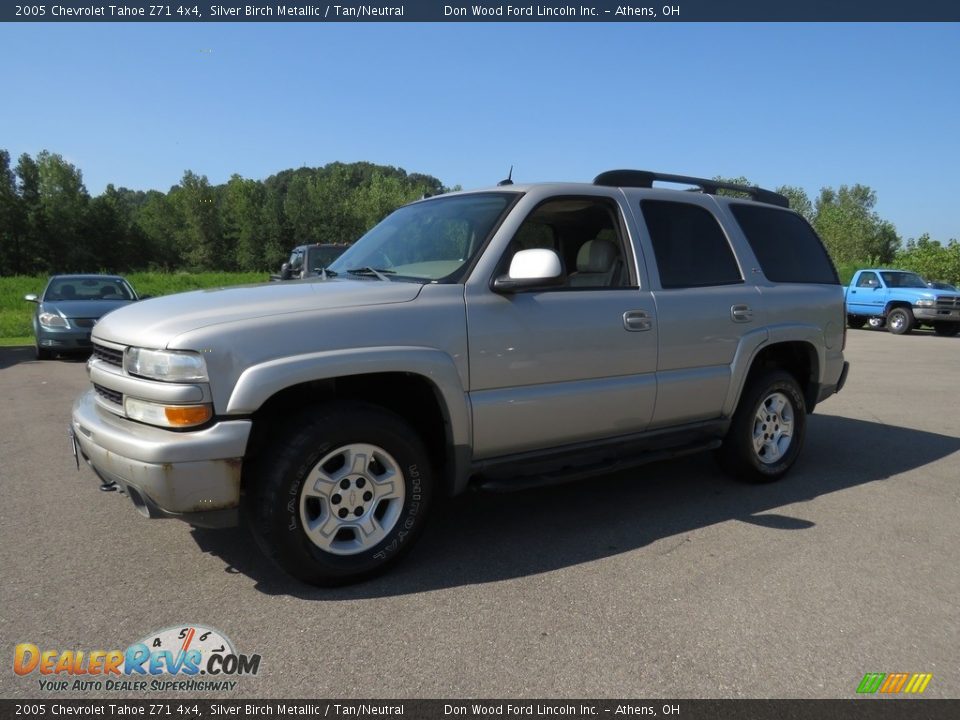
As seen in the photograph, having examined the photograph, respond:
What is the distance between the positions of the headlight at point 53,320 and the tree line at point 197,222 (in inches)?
1578

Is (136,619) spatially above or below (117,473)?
below

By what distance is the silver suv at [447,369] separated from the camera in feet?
9.71

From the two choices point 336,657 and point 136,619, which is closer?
point 336,657

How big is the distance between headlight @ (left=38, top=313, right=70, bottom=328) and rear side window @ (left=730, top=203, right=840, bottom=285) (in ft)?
35.8

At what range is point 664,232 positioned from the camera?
14.6 feet

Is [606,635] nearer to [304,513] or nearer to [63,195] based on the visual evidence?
[304,513]

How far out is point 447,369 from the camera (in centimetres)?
336

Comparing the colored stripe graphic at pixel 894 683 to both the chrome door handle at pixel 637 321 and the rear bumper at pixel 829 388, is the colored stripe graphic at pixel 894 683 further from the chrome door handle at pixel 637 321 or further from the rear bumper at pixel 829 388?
the rear bumper at pixel 829 388

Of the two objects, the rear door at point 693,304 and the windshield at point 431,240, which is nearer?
the windshield at point 431,240

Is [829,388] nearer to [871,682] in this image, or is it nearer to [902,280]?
[871,682]

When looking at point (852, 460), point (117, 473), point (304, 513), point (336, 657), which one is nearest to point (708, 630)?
point (336, 657)

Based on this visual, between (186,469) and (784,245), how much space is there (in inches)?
174

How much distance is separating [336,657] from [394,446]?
0.97 m

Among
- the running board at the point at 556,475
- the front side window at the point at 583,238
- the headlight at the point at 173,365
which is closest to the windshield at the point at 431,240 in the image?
the front side window at the point at 583,238
